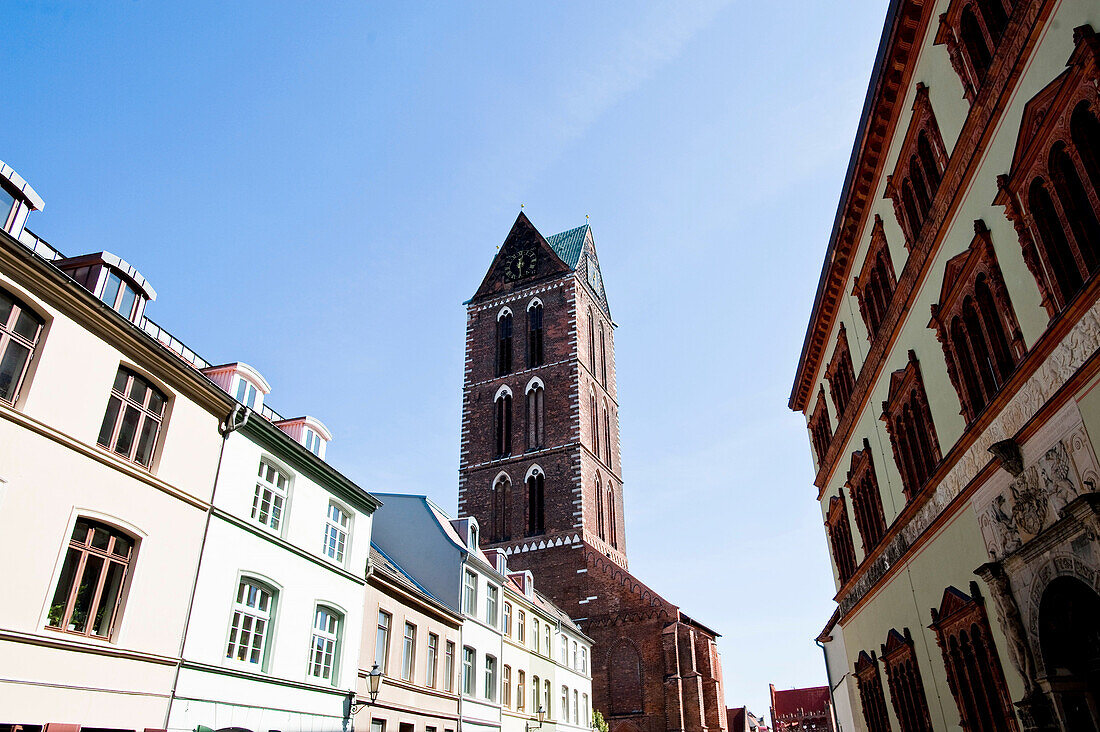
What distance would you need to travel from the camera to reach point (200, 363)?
17734 mm

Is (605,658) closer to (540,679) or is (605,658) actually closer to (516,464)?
(540,679)

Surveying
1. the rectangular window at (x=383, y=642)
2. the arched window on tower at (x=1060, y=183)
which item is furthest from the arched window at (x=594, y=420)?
the arched window on tower at (x=1060, y=183)

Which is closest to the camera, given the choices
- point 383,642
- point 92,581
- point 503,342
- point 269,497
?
point 92,581

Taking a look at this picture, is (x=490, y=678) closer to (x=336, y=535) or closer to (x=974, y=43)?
(x=336, y=535)

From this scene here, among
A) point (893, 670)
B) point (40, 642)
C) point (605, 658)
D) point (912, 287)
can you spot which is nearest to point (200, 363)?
point (40, 642)

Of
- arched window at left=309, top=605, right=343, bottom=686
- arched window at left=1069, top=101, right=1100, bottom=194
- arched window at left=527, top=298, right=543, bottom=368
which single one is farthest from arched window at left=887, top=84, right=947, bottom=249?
arched window at left=527, top=298, right=543, bottom=368

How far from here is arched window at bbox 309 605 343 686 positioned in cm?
1775

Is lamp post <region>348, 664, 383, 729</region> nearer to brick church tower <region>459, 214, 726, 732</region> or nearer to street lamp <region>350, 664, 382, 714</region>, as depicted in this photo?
street lamp <region>350, 664, 382, 714</region>

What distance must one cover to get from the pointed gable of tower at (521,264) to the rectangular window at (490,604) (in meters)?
31.7

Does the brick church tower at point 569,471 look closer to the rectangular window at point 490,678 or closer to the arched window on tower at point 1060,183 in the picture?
the rectangular window at point 490,678

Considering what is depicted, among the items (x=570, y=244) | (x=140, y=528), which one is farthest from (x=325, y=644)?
(x=570, y=244)

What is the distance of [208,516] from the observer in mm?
15031

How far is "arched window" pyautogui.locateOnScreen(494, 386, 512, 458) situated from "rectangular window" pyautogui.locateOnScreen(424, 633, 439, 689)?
27536mm

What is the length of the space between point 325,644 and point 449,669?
7.16 meters
